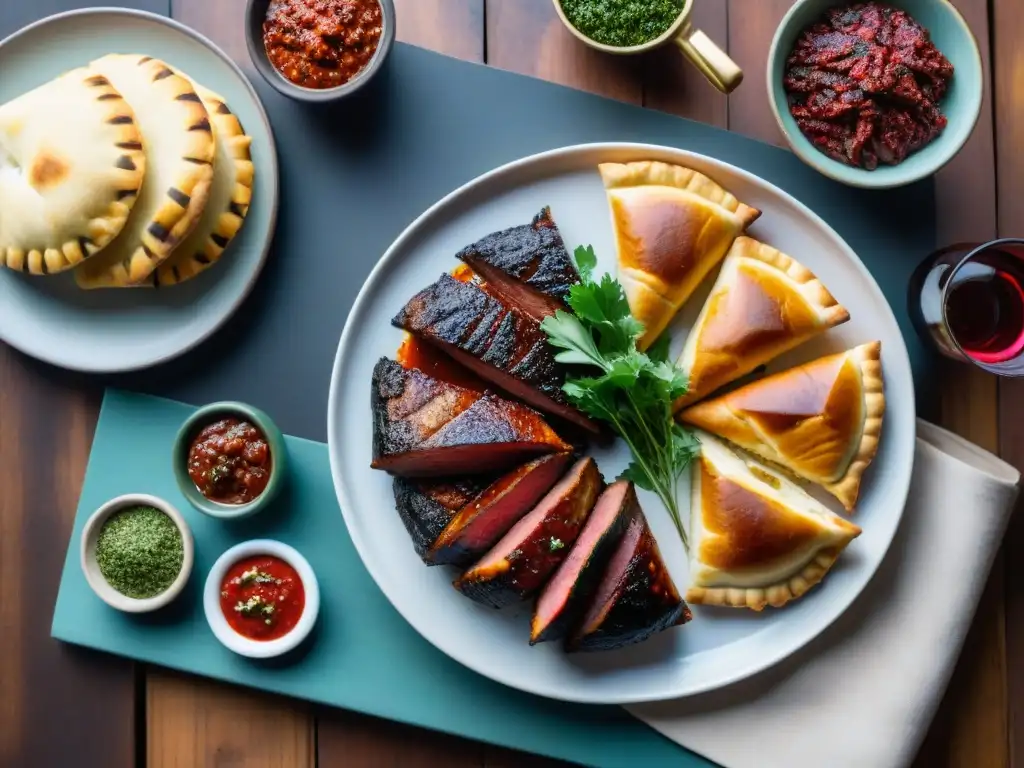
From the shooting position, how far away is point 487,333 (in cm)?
272

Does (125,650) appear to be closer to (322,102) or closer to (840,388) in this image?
(322,102)

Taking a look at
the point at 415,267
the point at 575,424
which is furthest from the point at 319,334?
the point at 575,424

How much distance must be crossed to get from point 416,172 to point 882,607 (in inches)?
78.8

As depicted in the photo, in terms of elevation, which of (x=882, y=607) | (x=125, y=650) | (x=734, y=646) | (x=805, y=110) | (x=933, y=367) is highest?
(x=805, y=110)

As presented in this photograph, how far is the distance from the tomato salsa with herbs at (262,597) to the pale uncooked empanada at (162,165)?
0.93 m

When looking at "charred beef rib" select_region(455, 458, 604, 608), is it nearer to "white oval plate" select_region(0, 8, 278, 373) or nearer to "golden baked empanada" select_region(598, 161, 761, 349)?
"golden baked empanada" select_region(598, 161, 761, 349)

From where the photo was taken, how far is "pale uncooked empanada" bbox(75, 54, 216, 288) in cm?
266

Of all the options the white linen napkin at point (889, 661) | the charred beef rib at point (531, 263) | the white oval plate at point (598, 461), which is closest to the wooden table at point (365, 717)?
the white linen napkin at point (889, 661)

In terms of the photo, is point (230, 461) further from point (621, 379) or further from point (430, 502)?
point (621, 379)

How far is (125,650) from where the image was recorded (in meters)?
3.00

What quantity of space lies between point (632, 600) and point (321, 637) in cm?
103

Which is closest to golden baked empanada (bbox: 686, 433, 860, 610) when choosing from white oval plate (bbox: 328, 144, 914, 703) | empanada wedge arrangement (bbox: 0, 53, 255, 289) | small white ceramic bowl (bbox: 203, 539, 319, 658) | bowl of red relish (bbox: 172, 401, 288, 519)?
white oval plate (bbox: 328, 144, 914, 703)

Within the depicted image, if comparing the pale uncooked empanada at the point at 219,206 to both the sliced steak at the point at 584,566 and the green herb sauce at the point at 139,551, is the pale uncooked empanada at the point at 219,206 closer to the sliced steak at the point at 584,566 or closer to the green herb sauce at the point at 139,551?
the green herb sauce at the point at 139,551

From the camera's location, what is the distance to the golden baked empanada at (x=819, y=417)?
8.87 ft
